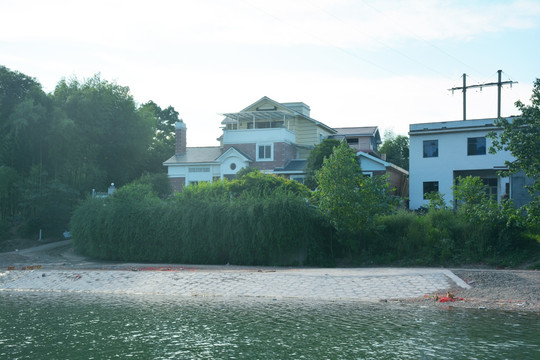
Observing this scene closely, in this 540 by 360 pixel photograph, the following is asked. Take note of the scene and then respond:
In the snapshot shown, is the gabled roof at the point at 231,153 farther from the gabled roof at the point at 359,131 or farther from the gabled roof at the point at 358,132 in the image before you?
the gabled roof at the point at 359,131

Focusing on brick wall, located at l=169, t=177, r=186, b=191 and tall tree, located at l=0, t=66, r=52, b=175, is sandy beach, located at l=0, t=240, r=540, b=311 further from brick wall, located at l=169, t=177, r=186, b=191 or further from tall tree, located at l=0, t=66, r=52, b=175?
brick wall, located at l=169, t=177, r=186, b=191

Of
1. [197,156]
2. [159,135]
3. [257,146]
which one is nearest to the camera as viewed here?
[257,146]

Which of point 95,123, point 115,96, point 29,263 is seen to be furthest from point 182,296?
point 115,96

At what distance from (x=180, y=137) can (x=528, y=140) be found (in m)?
34.4

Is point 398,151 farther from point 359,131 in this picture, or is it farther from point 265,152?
point 265,152

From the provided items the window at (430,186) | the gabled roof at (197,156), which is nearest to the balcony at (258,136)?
the gabled roof at (197,156)

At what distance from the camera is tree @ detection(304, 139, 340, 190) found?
1555 inches

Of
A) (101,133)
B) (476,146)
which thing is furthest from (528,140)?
(101,133)

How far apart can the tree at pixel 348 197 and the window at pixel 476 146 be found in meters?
16.6

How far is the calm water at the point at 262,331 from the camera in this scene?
11.5 m

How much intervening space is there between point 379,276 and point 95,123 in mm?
34729

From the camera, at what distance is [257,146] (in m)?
46.7

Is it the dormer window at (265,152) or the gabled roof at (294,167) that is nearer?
the gabled roof at (294,167)

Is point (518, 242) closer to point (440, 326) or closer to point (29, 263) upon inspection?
point (440, 326)
